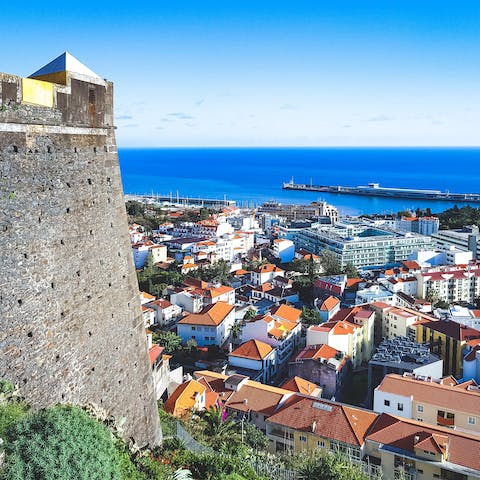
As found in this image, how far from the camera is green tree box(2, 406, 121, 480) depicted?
4.20m

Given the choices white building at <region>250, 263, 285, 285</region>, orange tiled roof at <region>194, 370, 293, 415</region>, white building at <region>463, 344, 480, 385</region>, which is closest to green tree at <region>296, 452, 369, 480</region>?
orange tiled roof at <region>194, 370, 293, 415</region>

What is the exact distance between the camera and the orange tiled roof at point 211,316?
2623cm

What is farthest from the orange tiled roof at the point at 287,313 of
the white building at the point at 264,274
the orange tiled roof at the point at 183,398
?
the orange tiled roof at the point at 183,398

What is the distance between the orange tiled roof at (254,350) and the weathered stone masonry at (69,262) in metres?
15.2

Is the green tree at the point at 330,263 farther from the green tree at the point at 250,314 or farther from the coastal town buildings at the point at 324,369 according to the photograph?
the coastal town buildings at the point at 324,369

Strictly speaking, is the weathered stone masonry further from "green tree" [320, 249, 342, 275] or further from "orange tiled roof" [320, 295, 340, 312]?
"green tree" [320, 249, 342, 275]

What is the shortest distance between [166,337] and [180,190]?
8857 centimetres

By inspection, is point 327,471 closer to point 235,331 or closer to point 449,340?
point 449,340

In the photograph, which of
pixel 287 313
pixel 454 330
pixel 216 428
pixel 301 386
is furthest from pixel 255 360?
pixel 216 428

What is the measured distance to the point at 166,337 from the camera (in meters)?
24.6

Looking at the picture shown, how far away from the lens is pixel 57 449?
14.3 ft

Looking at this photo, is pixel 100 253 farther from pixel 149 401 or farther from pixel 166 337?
pixel 166 337

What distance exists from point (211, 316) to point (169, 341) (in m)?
2.85

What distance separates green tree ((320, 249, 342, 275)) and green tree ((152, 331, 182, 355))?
1746cm
